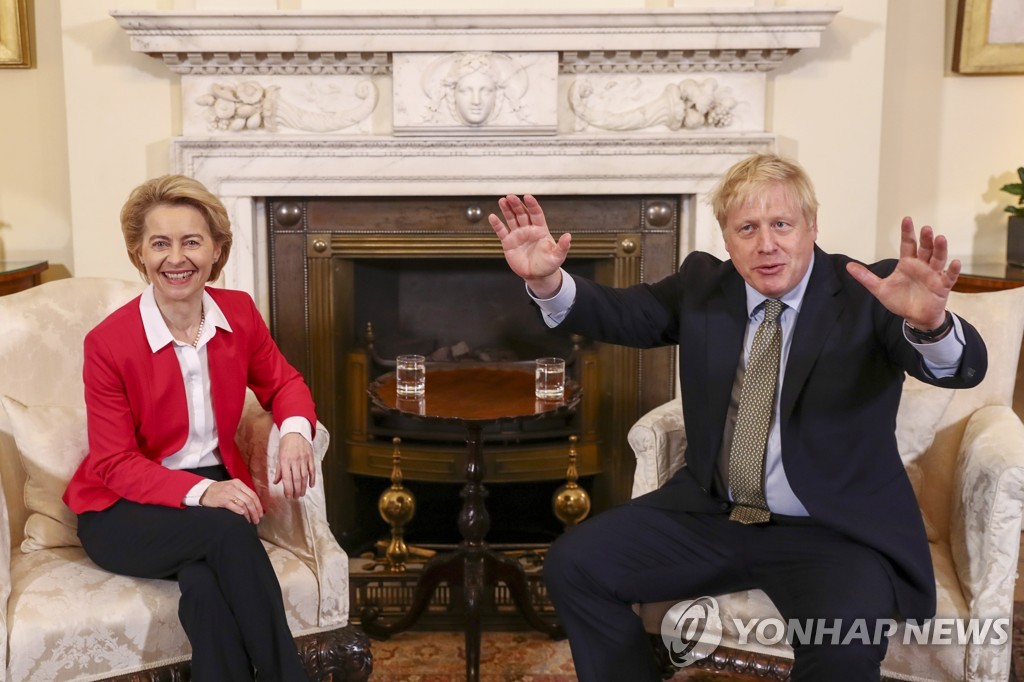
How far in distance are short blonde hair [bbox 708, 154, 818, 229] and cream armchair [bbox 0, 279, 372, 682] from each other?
102 cm

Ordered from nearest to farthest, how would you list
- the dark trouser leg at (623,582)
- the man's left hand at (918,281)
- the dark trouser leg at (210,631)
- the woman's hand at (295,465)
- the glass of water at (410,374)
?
the man's left hand at (918,281) → the dark trouser leg at (210,631) → the dark trouser leg at (623,582) → the woman's hand at (295,465) → the glass of water at (410,374)

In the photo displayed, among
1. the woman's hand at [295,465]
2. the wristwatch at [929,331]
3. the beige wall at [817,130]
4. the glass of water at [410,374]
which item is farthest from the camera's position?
the beige wall at [817,130]

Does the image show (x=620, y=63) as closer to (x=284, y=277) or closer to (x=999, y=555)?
(x=284, y=277)

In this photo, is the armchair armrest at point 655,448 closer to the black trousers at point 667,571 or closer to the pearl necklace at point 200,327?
the black trousers at point 667,571

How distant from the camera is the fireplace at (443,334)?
11.0 ft

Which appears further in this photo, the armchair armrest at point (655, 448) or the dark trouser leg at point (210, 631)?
the armchair armrest at point (655, 448)

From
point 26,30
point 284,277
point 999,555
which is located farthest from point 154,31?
point 999,555

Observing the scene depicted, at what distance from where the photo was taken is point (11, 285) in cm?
312

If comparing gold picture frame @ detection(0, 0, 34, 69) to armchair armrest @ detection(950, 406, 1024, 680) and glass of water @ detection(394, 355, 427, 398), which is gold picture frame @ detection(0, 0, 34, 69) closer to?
glass of water @ detection(394, 355, 427, 398)

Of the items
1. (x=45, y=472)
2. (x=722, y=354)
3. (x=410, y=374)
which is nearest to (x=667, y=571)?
(x=722, y=354)

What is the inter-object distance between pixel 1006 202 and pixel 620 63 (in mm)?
1399

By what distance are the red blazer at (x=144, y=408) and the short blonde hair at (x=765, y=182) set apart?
99 centimetres

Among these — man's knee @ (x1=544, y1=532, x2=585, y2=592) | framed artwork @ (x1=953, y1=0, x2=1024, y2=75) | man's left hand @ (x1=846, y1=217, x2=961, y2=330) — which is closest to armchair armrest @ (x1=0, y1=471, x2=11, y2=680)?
man's knee @ (x1=544, y1=532, x2=585, y2=592)

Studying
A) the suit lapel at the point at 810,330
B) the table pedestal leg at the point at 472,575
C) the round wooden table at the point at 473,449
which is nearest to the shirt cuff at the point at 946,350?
the suit lapel at the point at 810,330
